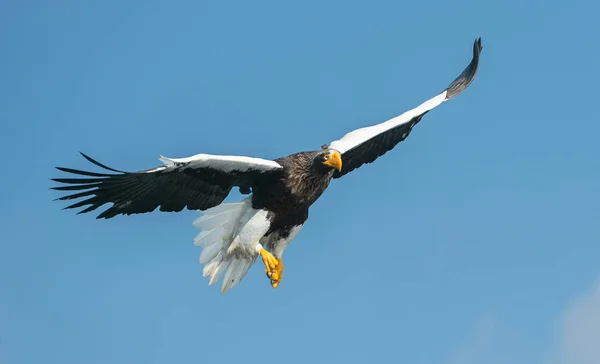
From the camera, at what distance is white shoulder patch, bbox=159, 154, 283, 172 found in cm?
1107

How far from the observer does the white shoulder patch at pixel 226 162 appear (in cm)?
1107

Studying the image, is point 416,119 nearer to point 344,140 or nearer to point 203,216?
point 344,140

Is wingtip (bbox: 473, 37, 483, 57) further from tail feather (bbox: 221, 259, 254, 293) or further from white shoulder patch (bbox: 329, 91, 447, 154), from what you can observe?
tail feather (bbox: 221, 259, 254, 293)

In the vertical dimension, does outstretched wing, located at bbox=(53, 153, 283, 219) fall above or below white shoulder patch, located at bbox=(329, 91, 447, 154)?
below

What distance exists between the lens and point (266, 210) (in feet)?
39.1

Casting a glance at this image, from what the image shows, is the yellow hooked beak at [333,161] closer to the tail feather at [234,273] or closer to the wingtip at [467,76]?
the tail feather at [234,273]

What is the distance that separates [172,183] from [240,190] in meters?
0.92

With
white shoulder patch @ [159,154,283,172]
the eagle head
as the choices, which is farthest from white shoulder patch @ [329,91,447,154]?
white shoulder patch @ [159,154,283,172]

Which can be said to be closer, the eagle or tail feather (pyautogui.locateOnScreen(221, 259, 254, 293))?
the eagle

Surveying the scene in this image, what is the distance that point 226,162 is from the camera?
11398mm

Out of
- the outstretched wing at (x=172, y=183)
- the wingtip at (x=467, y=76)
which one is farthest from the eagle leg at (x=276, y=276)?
the wingtip at (x=467, y=76)

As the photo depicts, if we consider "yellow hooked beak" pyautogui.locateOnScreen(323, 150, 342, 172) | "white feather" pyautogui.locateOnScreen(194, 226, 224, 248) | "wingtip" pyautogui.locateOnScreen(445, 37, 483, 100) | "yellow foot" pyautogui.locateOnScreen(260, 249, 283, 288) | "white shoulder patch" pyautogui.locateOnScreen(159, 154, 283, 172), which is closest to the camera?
"white shoulder patch" pyautogui.locateOnScreen(159, 154, 283, 172)

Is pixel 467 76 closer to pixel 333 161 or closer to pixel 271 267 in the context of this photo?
pixel 333 161

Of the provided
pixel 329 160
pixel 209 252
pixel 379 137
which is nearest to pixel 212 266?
pixel 209 252
